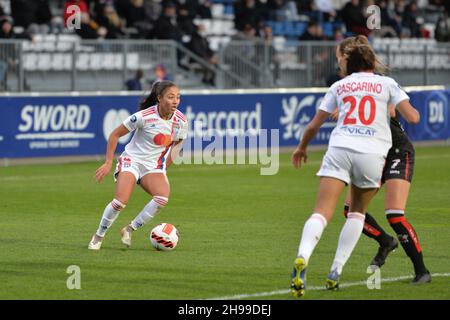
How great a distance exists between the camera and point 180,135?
12.3 m

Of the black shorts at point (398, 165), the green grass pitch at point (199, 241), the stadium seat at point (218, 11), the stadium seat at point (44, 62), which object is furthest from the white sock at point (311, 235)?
the stadium seat at point (218, 11)

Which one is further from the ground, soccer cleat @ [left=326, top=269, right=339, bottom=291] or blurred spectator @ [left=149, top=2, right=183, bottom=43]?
soccer cleat @ [left=326, top=269, right=339, bottom=291]

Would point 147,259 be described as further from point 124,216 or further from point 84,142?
point 84,142

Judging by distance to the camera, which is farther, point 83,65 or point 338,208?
point 83,65

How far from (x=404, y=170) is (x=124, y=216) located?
20.4ft

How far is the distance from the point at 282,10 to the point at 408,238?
2607 cm

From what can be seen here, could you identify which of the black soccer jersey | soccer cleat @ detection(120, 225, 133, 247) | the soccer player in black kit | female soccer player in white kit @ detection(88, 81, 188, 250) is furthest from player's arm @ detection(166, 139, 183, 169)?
the soccer player in black kit

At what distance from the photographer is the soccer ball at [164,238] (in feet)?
38.2

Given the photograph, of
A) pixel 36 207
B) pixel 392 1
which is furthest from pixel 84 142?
pixel 392 1

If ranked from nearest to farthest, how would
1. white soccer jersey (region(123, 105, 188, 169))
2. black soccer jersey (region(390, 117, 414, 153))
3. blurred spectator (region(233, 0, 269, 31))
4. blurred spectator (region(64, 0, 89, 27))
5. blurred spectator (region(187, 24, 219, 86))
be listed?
1. black soccer jersey (region(390, 117, 414, 153))
2. white soccer jersey (region(123, 105, 188, 169))
3. blurred spectator (region(64, 0, 89, 27))
4. blurred spectator (region(187, 24, 219, 86))
5. blurred spectator (region(233, 0, 269, 31))

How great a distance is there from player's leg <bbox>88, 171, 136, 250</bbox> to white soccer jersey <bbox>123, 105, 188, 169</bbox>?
310mm

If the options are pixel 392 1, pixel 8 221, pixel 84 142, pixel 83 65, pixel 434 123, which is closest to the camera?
pixel 8 221

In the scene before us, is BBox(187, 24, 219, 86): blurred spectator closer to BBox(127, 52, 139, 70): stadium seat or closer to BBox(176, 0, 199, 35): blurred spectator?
BBox(176, 0, 199, 35): blurred spectator

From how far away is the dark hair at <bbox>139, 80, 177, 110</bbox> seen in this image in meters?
11.9
